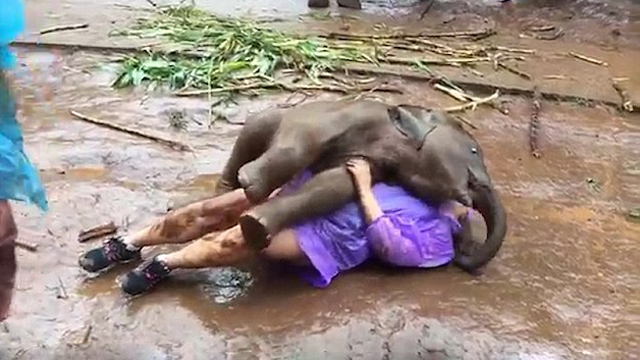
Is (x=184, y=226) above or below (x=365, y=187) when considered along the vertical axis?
below

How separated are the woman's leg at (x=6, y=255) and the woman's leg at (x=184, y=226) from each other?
2.16 feet

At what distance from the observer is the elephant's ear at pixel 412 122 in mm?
3898

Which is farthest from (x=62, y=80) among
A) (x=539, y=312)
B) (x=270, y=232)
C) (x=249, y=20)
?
(x=539, y=312)

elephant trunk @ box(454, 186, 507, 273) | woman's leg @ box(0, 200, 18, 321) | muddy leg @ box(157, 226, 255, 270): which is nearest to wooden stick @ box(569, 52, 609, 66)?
elephant trunk @ box(454, 186, 507, 273)

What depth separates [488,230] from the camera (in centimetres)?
395

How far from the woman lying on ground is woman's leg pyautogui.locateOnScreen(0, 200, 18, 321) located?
0.57 meters

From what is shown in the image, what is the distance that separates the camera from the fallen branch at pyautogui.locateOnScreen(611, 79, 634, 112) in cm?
550

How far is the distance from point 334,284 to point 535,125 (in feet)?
6.06

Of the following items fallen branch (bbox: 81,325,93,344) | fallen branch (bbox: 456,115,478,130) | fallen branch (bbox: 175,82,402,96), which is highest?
fallen branch (bbox: 456,115,478,130)

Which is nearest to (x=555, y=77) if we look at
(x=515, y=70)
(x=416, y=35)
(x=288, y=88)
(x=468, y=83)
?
(x=515, y=70)

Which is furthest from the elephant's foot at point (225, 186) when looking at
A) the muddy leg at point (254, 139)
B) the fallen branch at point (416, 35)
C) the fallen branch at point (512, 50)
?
the fallen branch at point (512, 50)

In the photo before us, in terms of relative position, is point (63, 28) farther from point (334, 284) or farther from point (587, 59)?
point (334, 284)

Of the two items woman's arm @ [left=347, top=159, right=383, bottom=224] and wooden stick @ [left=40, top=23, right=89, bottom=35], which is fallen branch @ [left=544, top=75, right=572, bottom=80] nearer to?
woman's arm @ [left=347, top=159, right=383, bottom=224]

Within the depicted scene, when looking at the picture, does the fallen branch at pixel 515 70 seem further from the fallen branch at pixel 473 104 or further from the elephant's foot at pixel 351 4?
the elephant's foot at pixel 351 4
